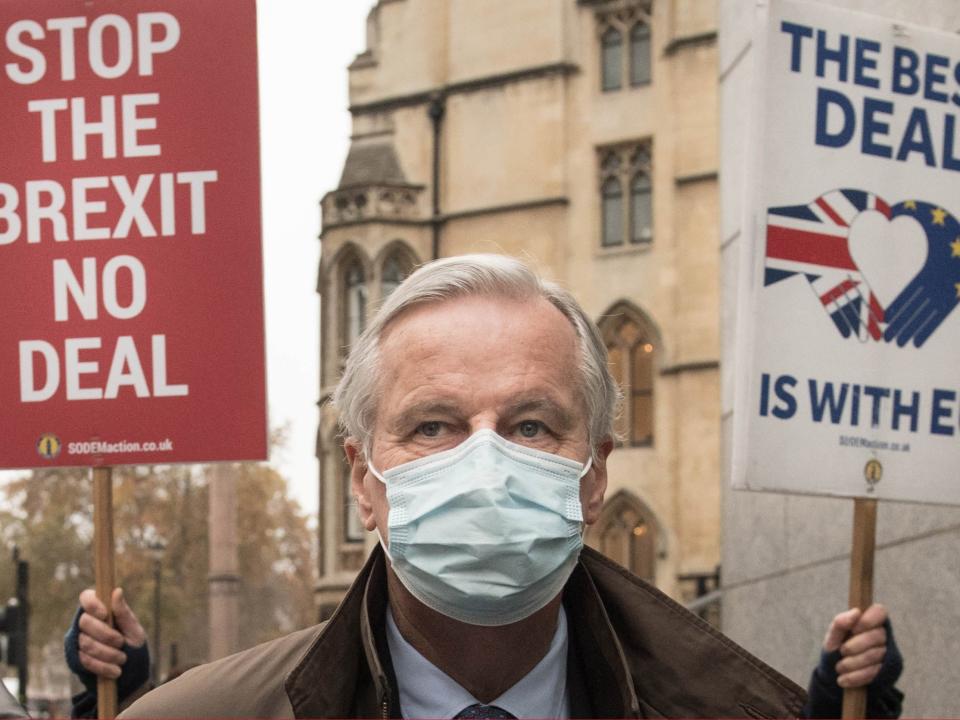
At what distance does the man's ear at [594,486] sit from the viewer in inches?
126

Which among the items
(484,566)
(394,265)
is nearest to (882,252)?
(484,566)

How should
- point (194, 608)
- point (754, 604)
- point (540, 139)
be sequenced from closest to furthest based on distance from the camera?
point (754, 604)
point (540, 139)
point (194, 608)

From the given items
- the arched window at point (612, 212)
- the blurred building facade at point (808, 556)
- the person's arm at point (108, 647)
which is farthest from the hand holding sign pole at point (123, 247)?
the arched window at point (612, 212)

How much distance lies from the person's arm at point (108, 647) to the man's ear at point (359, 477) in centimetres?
53

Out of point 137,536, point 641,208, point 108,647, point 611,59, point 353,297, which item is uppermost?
point 611,59

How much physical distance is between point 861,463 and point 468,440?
1430 millimetres

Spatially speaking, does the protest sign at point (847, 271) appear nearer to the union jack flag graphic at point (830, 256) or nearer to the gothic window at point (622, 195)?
the union jack flag graphic at point (830, 256)

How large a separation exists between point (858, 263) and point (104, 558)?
6.01 feet

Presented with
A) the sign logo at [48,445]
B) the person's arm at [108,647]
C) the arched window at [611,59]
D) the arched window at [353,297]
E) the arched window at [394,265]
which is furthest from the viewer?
the arched window at [353,297]

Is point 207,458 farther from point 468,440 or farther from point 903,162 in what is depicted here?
point 903,162

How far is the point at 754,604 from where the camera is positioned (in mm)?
9812

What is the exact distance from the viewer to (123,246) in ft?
13.2

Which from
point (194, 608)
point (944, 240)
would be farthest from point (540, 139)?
point (944, 240)

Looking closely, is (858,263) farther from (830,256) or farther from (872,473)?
(872,473)
